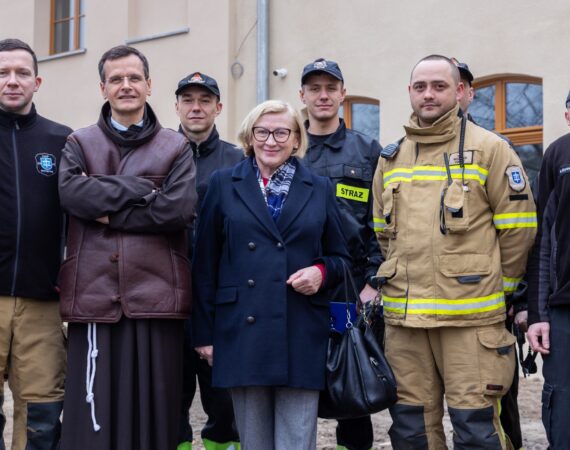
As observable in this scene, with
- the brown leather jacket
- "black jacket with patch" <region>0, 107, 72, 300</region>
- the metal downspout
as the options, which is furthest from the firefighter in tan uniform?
the metal downspout

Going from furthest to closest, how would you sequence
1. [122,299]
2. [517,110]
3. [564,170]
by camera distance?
[517,110], [564,170], [122,299]

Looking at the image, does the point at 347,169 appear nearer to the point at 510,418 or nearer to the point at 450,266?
the point at 450,266

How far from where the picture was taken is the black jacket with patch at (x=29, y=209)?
4480 millimetres

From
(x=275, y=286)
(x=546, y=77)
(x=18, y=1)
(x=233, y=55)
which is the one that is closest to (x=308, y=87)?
(x=275, y=286)

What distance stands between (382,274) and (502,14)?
565cm

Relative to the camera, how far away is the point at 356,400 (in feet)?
13.4

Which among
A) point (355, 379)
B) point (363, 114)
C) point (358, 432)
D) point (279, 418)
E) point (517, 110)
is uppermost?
point (363, 114)

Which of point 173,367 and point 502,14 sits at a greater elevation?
point 502,14

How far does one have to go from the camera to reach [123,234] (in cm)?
415

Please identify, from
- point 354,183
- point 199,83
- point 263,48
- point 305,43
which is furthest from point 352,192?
point 263,48

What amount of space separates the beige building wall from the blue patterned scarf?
544 centimetres

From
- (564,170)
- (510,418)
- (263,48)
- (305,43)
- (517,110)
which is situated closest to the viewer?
(564,170)

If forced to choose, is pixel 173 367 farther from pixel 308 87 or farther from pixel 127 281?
pixel 308 87

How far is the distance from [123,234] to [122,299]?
31cm
